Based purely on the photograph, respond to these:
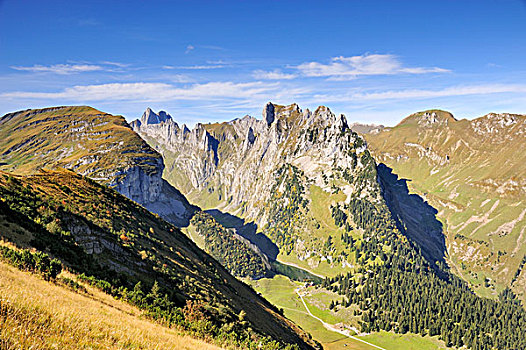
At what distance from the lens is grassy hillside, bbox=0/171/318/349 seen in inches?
1224

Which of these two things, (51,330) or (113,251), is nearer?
(51,330)

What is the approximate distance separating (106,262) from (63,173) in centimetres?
3858

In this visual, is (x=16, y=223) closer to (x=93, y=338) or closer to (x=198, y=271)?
(x=93, y=338)

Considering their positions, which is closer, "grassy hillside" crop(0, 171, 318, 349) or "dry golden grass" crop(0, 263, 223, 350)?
"dry golden grass" crop(0, 263, 223, 350)

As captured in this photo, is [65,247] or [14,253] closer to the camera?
[14,253]

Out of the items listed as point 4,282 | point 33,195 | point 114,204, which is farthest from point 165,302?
point 114,204

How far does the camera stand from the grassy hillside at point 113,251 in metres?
31.1

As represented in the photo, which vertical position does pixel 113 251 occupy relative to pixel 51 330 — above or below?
below

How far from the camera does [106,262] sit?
38.1 m

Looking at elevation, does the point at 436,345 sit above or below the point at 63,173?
below

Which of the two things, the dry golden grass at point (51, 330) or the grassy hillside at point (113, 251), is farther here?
the grassy hillside at point (113, 251)

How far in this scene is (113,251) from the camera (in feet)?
138

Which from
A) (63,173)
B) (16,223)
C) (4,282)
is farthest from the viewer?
(63,173)

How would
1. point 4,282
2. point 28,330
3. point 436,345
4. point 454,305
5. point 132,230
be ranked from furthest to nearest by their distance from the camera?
point 454,305 < point 436,345 < point 132,230 < point 4,282 < point 28,330
